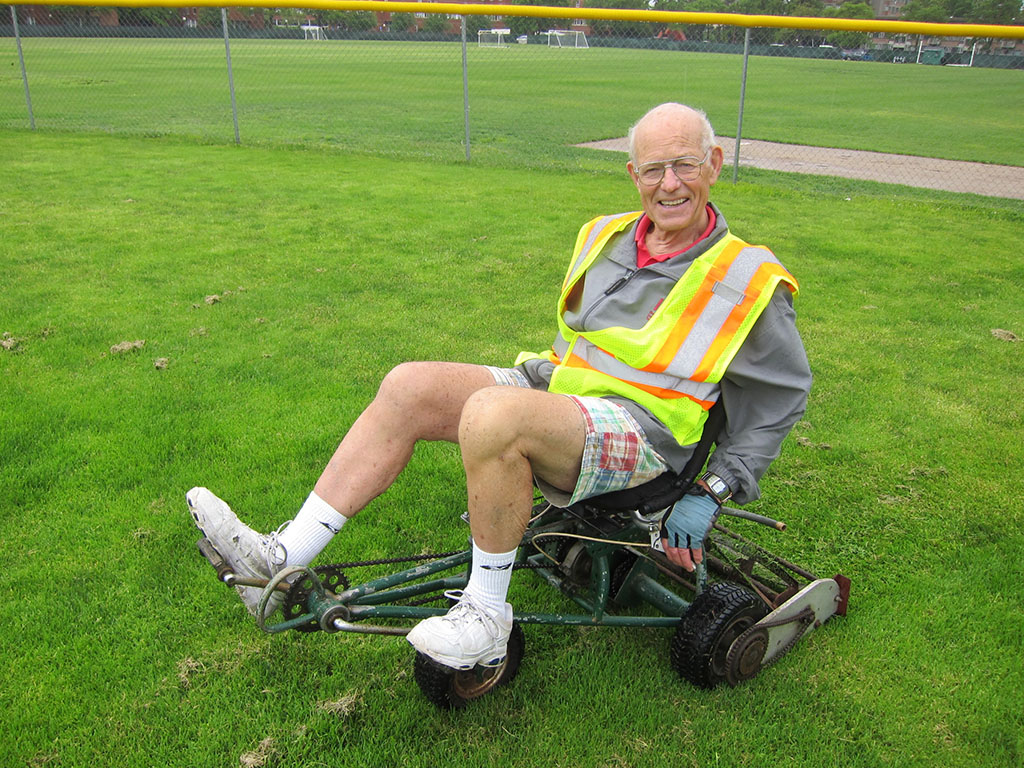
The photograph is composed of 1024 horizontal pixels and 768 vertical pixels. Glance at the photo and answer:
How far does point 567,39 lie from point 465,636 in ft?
50.8

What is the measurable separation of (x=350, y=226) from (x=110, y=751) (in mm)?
5743

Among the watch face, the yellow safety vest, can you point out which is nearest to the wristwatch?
the watch face

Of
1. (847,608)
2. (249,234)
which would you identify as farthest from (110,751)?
(249,234)

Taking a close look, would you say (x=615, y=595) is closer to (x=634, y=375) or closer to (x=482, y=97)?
(x=634, y=375)

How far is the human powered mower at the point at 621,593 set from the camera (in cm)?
234

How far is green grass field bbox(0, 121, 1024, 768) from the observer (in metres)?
2.36

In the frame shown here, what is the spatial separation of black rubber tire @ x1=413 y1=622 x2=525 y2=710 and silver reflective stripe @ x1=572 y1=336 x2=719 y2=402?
0.81 m

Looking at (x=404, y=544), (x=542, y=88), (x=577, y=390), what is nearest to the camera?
(x=577, y=390)

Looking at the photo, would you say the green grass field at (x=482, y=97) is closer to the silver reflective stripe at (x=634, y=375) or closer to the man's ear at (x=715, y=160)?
the man's ear at (x=715, y=160)

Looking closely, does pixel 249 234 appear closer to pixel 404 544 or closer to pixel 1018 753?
pixel 404 544

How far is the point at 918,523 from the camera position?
3430 mm

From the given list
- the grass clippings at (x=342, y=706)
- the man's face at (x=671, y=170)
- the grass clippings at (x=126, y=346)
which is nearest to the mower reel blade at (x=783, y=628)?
the grass clippings at (x=342, y=706)

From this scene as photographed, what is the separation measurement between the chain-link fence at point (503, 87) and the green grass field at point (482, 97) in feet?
0.22

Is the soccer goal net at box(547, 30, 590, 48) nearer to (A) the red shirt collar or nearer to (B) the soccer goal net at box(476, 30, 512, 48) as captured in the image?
(B) the soccer goal net at box(476, 30, 512, 48)
